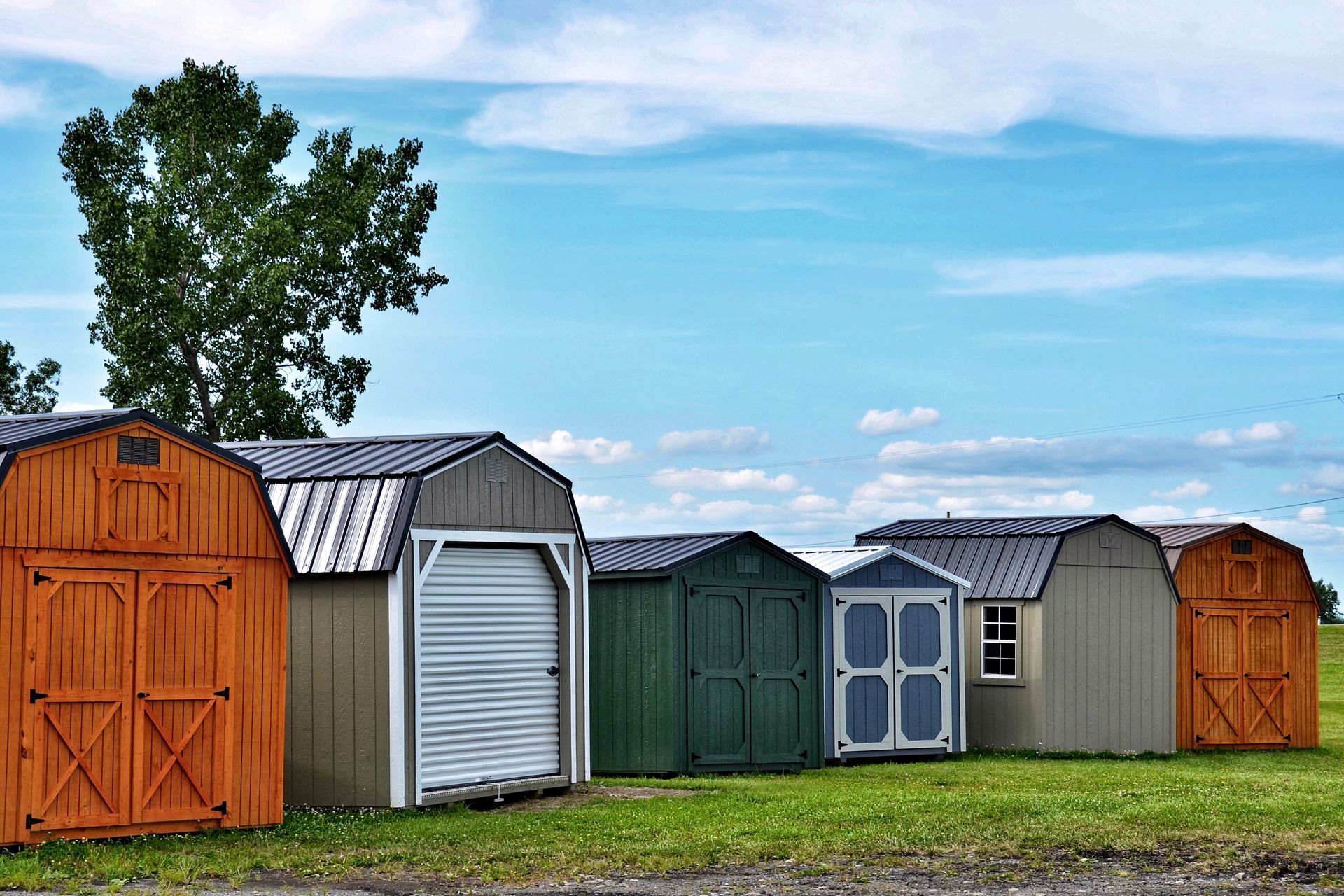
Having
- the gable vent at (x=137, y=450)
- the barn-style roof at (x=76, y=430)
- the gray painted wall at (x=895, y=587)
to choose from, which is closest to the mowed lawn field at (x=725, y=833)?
the barn-style roof at (x=76, y=430)

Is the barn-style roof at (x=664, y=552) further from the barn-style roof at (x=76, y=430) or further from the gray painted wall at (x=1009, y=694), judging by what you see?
the barn-style roof at (x=76, y=430)

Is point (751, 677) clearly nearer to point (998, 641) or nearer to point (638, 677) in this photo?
point (638, 677)

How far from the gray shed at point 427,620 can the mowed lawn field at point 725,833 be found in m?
0.56

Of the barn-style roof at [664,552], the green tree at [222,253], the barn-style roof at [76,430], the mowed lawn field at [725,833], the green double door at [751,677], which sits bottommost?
the mowed lawn field at [725,833]

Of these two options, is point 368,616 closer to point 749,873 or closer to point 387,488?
point 387,488

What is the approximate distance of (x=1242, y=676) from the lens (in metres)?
24.9

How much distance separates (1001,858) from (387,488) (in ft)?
21.0

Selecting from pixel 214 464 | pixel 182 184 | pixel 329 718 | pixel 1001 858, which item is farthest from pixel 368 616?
pixel 182 184

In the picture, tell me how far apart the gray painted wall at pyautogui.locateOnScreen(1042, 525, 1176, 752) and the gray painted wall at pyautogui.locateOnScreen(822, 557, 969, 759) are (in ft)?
4.41

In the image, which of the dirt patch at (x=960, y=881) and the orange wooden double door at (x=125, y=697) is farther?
the orange wooden double door at (x=125, y=697)

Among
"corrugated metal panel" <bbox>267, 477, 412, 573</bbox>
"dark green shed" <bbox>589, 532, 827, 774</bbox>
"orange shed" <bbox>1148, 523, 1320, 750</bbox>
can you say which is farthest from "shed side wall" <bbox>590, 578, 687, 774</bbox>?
"orange shed" <bbox>1148, 523, 1320, 750</bbox>

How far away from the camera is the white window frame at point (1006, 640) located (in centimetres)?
2298

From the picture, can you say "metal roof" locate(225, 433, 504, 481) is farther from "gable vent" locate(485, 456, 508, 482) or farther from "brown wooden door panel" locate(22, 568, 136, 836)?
"brown wooden door panel" locate(22, 568, 136, 836)

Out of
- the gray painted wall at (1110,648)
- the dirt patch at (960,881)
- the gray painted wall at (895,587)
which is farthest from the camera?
the gray painted wall at (1110,648)
